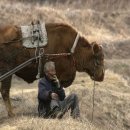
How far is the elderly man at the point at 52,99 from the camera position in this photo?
35.9 feet

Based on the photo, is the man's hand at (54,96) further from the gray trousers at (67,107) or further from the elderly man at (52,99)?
the gray trousers at (67,107)

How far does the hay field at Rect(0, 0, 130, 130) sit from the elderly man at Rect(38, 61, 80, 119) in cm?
28

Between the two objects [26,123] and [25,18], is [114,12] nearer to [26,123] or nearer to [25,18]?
[25,18]

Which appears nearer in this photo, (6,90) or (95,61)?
(6,90)

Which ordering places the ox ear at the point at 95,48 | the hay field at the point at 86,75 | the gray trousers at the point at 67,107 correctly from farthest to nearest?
the ox ear at the point at 95,48, the gray trousers at the point at 67,107, the hay field at the point at 86,75

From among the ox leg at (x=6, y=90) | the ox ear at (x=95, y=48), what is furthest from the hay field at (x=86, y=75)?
the ox ear at (x=95, y=48)

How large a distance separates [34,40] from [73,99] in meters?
1.65

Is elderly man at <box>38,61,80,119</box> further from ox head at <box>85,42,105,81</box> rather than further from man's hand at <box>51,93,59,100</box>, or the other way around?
ox head at <box>85,42,105,81</box>

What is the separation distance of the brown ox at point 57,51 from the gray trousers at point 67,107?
3.90ft

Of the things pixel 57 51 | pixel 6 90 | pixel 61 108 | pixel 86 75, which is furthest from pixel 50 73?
pixel 86 75

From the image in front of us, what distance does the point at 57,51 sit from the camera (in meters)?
12.0

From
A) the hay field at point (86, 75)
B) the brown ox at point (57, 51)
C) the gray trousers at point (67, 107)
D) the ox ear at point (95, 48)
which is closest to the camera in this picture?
the hay field at point (86, 75)

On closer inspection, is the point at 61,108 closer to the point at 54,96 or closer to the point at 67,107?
the point at 67,107

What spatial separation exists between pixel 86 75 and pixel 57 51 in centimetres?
619
